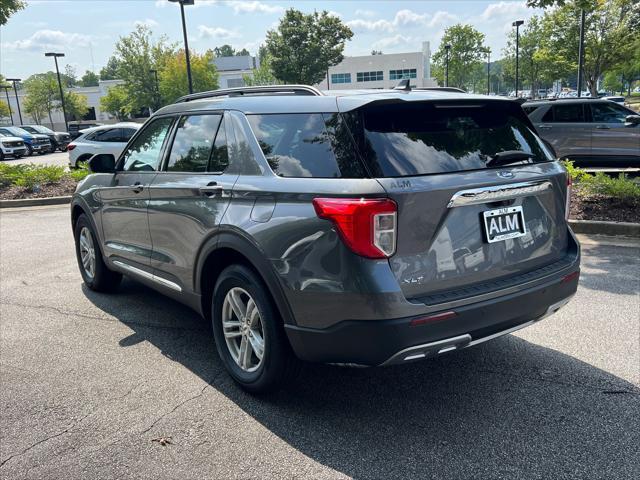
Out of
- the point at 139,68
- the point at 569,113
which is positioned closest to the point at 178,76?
the point at 139,68

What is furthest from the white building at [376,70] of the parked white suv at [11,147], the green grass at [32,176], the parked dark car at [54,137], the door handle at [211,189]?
the door handle at [211,189]

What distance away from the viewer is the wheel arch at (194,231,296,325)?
119 inches

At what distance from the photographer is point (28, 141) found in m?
31.5

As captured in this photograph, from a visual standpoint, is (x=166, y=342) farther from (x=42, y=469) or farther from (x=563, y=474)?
(x=563, y=474)

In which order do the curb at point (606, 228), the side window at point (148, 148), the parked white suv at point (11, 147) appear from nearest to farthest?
1. the side window at point (148, 148)
2. the curb at point (606, 228)
3. the parked white suv at point (11, 147)

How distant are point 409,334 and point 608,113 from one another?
12.4m

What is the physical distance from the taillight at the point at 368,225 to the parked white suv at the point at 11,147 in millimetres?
30718

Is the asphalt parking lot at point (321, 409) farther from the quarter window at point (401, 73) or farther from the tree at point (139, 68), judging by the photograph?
the quarter window at point (401, 73)

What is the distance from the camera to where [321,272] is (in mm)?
2801

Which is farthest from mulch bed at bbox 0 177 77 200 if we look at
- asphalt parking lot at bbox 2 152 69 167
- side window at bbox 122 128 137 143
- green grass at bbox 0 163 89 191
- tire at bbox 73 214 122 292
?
asphalt parking lot at bbox 2 152 69 167

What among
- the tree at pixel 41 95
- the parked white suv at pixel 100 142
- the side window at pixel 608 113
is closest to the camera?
the side window at pixel 608 113

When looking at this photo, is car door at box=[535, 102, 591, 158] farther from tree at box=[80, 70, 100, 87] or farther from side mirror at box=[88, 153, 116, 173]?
tree at box=[80, 70, 100, 87]

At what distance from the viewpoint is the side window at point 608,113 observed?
42.0 ft

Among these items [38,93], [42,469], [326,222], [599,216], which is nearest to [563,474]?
[326,222]
